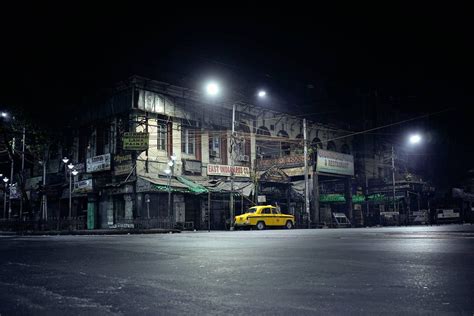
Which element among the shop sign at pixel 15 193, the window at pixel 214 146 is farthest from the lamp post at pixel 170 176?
the shop sign at pixel 15 193

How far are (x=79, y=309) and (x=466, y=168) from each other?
5936cm

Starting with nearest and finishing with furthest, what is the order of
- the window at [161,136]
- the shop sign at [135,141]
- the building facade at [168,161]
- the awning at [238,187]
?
the shop sign at [135,141]
the building facade at [168,161]
the awning at [238,187]
the window at [161,136]

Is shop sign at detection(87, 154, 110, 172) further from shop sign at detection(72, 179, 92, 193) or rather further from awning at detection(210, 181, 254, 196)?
awning at detection(210, 181, 254, 196)

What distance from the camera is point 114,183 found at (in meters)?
32.9

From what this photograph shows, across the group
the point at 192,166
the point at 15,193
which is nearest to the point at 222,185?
the point at 192,166

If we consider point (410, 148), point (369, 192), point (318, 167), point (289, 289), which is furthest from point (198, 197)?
point (410, 148)

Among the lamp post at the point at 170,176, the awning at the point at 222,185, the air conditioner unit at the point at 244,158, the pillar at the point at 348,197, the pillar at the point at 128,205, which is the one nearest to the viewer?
the lamp post at the point at 170,176

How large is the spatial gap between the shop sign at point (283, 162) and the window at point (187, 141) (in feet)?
22.3

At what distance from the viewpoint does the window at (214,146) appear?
120 feet

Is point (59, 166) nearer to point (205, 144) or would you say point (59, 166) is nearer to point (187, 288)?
point (205, 144)

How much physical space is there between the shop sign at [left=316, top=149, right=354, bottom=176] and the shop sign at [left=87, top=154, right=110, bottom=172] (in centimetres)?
1758

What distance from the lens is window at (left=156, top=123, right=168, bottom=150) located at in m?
33.3

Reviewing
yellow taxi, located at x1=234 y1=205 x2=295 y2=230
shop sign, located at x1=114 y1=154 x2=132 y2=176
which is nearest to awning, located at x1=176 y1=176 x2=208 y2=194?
yellow taxi, located at x1=234 y1=205 x2=295 y2=230

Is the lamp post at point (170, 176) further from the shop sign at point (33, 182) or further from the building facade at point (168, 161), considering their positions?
the shop sign at point (33, 182)
